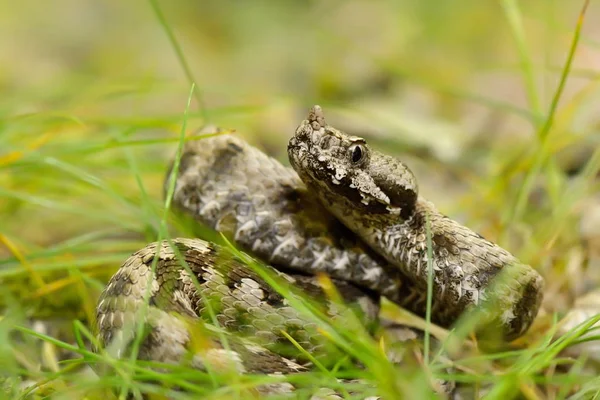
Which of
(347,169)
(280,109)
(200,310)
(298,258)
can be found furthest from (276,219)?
(280,109)

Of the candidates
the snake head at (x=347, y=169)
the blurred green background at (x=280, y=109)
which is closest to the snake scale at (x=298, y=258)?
the snake head at (x=347, y=169)

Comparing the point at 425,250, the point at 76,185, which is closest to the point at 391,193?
the point at 425,250

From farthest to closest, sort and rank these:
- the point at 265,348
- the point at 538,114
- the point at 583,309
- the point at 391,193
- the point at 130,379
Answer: the point at 538,114 → the point at 583,309 → the point at 391,193 → the point at 265,348 → the point at 130,379

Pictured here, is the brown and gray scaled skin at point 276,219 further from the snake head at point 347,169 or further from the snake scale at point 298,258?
the snake head at point 347,169

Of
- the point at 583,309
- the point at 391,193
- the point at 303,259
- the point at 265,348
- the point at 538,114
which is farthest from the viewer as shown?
the point at 538,114

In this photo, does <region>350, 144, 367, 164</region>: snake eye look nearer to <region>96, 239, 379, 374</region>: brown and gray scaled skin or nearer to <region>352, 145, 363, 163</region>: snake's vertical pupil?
<region>352, 145, 363, 163</region>: snake's vertical pupil

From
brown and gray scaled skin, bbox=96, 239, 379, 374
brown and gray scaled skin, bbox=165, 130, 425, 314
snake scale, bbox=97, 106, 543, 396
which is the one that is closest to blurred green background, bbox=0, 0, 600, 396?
brown and gray scaled skin, bbox=165, 130, 425, 314

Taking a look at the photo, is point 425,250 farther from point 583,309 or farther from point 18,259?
point 18,259

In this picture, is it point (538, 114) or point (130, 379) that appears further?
point (538, 114)

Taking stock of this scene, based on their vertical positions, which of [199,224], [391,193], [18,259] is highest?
[391,193]
